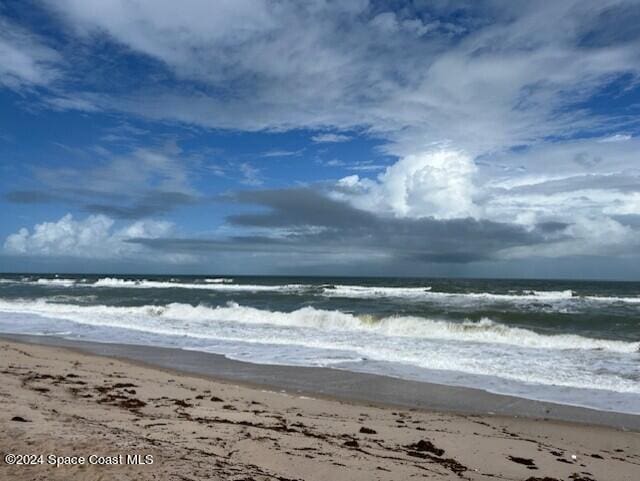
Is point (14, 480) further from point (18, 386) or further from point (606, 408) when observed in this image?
point (606, 408)

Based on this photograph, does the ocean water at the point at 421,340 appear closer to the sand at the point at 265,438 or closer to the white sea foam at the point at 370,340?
the white sea foam at the point at 370,340

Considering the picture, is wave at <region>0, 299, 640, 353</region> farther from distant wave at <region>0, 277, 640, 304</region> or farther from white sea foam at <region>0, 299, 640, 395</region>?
distant wave at <region>0, 277, 640, 304</region>

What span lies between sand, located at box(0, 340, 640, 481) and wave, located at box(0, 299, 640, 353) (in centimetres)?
995

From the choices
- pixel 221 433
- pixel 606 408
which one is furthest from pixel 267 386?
pixel 606 408

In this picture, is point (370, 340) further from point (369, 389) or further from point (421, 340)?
point (369, 389)

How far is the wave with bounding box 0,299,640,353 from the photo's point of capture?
16.9m

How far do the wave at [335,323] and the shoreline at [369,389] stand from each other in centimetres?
637

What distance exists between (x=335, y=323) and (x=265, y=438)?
17.6 meters

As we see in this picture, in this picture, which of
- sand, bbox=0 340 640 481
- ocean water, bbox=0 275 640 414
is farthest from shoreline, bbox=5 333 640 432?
ocean water, bbox=0 275 640 414

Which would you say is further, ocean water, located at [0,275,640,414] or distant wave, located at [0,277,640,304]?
distant wave, located at [0,277,640,304]

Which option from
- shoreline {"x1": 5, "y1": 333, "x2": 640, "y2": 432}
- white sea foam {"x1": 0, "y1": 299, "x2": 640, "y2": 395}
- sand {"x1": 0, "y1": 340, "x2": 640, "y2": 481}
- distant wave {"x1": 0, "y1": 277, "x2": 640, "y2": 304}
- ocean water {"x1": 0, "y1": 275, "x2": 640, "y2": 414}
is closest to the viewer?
sand {"x1": 0, "y1": 340, "x2": 640, "y2": 481}

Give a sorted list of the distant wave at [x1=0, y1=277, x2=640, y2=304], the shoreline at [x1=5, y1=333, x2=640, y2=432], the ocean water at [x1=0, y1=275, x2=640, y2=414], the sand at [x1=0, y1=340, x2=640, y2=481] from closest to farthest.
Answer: the sand at [x1=0, y1=340, x2=640, y2=481] < the shoreline at [x1=5, y1=333, x2=640, y2=432] < the ocean water at [x1=0, y1=275, x2=640, y2=414] < the distant wave at [x1=0, y1=277, x2=640, y2=304]

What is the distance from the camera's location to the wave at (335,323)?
1686 cm

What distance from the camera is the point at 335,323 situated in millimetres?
22844
